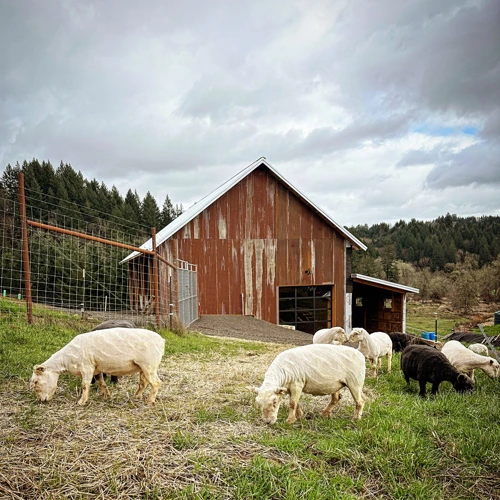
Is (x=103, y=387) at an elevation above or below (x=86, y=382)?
below

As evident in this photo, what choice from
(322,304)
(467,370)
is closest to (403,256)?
(322,304)

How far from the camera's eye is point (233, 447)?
4.09 m

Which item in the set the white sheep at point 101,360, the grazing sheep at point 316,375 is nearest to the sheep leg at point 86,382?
the white sheep at point 101,360

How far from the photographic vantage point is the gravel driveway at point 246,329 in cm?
1502

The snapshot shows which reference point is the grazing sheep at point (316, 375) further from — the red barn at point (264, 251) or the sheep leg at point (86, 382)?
the red barn at point (264, 251)

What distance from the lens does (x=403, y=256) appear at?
87812mm

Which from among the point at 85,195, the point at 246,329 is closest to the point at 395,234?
the point at 85,195

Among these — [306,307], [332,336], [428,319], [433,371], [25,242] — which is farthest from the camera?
[428,319]

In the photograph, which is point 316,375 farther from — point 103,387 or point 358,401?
point 103,387

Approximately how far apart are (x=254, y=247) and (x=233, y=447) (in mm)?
15526

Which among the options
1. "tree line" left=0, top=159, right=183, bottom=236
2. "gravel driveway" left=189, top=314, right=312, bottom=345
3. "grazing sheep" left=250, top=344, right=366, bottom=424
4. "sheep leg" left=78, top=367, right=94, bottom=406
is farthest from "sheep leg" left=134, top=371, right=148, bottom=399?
"tree line" left=0, top=159, right=183, bottom=236

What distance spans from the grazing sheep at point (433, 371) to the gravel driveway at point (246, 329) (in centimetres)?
783

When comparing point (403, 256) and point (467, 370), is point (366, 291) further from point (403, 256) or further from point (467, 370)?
point (403, 256)

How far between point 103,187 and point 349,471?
8659cm
